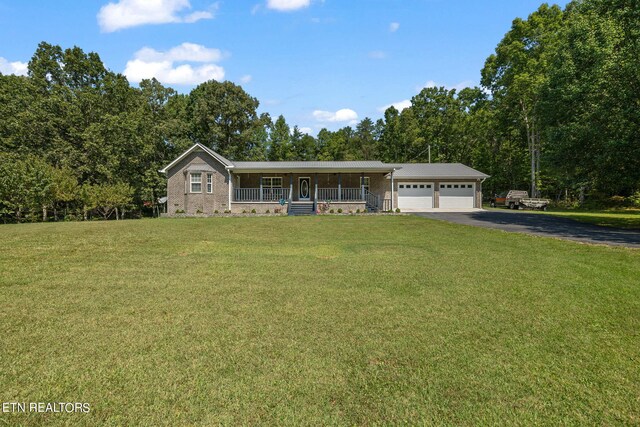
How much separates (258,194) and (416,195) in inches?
511

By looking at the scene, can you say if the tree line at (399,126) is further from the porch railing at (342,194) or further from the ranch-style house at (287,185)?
the porch railing at (342,194)

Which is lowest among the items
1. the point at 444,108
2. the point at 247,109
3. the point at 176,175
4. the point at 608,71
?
the point at 176,175

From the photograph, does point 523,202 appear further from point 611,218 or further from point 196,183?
point 196,183

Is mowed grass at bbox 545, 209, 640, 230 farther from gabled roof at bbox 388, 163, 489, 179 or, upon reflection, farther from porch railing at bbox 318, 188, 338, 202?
porch railing at bbox 318, 188, 338, 202

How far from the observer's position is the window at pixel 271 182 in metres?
25.1

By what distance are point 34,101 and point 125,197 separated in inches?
490

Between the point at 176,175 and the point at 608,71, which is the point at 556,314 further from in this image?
the point at 176,175

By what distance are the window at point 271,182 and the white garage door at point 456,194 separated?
1344 cm

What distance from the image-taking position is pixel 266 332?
3.56m

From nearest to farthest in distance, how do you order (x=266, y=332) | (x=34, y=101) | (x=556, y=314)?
1. (x=266, y=332)
2. (x=556, y=314)
3. (x=34, y=101)

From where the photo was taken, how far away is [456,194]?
2670 centimetres

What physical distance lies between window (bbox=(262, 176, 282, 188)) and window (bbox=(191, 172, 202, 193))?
4.69 meters

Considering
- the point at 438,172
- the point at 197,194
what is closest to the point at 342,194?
the point at 438,172

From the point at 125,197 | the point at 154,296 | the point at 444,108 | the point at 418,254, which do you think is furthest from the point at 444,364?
the point at 444,108
